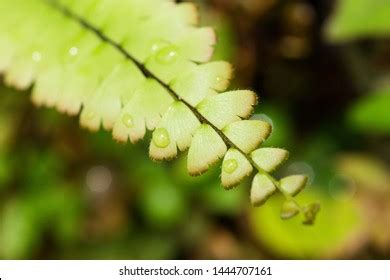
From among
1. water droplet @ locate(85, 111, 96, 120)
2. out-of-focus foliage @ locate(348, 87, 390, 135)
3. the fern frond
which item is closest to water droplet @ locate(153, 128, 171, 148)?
the fern frond

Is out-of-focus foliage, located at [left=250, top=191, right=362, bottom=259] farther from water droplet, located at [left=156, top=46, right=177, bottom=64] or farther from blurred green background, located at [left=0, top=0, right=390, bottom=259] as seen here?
water droplet, located at [left=156, top=46, right=177, bottom=64]

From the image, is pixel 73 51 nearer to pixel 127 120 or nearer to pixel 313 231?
pixel 127 120

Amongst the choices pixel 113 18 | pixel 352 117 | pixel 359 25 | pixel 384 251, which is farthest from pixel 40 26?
pixel 384 251

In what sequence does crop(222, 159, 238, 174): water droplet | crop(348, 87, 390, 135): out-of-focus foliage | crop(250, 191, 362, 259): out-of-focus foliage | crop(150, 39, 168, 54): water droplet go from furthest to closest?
crop(250, 191, 362, 259): out-of-focus foliage → crop(348, 87, 390, 135): out-of-focus foliage → crop(150, 39, 168, 54): water droplet → crop(222, 159, 238, 174): water droplet

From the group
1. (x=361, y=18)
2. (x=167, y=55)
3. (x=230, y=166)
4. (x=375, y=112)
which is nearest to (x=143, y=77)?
(x=167, y=55)

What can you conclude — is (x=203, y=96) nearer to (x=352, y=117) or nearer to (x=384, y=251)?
(x=352, y=117)

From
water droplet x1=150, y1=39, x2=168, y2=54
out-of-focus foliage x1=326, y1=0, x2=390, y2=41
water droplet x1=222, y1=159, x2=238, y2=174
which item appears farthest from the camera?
out-of-focus foliage x1=326, y1=0, x2=390, y2=41
